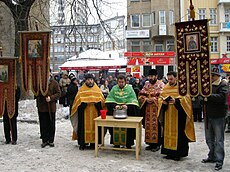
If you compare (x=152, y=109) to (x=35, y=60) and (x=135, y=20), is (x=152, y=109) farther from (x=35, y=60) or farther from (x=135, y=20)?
(x=135, y=20)

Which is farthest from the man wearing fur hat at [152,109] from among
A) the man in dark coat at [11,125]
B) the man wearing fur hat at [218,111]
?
the man in dark coat at [11,125]

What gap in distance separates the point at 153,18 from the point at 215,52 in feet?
23.9

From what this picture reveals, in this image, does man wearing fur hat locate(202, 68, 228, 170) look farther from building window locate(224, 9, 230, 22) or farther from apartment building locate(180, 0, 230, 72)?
building window locate(224, 9, 230, 22)

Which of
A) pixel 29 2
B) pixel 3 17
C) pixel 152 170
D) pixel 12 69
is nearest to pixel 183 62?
pixel 152 170

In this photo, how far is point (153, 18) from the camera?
34.5m

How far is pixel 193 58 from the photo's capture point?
6027 mm

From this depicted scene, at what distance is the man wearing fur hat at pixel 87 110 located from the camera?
24.7ft

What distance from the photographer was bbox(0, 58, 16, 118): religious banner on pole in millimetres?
8180

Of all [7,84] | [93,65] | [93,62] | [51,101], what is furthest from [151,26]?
[51,101]

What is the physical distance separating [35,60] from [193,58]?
12.3ft

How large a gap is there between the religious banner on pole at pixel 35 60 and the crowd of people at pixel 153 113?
28 cm

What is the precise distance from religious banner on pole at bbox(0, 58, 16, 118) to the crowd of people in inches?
15.2

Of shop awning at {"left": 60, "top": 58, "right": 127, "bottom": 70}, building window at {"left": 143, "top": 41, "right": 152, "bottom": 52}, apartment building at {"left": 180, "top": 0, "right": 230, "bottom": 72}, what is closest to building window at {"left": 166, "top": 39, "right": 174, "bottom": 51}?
building window at {"left": 143, "top": 41, "right": 152, "bottom": 52}

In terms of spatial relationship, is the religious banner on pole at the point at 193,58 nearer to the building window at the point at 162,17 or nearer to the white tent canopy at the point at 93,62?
the white tent canopy at the point at 93,62
